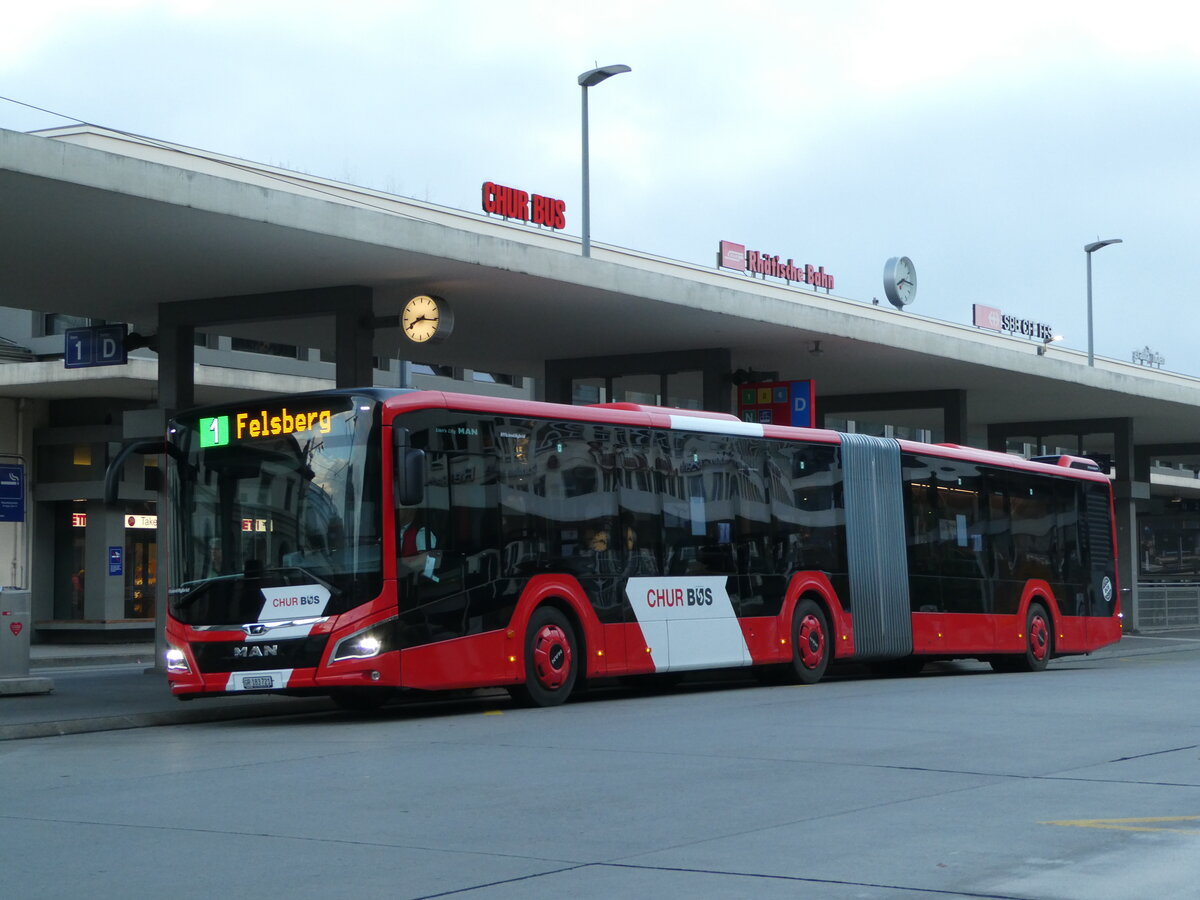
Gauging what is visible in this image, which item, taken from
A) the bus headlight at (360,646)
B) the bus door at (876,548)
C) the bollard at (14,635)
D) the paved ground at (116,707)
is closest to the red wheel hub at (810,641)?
the bus door at (876,548)

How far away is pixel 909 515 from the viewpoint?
22141mm

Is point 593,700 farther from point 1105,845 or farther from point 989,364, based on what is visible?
point 989,364

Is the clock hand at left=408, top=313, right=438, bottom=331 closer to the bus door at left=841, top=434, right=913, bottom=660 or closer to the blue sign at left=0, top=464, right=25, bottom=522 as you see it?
the blue sign at left=0, top=464, right=25, bottom=522

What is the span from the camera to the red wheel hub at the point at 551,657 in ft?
52.9

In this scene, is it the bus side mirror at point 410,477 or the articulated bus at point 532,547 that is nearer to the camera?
the bus side mirror at point 410,477

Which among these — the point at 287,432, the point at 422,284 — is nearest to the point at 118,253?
the point at 422,284

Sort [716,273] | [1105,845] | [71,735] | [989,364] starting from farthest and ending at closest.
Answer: [716,273], [989,364], [71,735], [1105,845]

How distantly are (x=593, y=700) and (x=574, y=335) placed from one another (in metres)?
9.58

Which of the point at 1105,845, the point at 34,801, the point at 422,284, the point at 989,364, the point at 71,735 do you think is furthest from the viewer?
the point at 989,364

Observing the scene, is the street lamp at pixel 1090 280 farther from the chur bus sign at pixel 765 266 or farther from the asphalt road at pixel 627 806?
the asphalt road at pixel 627 806

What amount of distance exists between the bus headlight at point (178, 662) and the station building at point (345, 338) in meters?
3.00

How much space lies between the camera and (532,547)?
16.1 m

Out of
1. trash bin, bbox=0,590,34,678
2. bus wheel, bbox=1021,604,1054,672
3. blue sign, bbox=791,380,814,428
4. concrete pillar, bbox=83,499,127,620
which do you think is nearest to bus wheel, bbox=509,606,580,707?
trash bin, bbox=0,590,34,678

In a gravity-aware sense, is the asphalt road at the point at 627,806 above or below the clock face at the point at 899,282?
below
